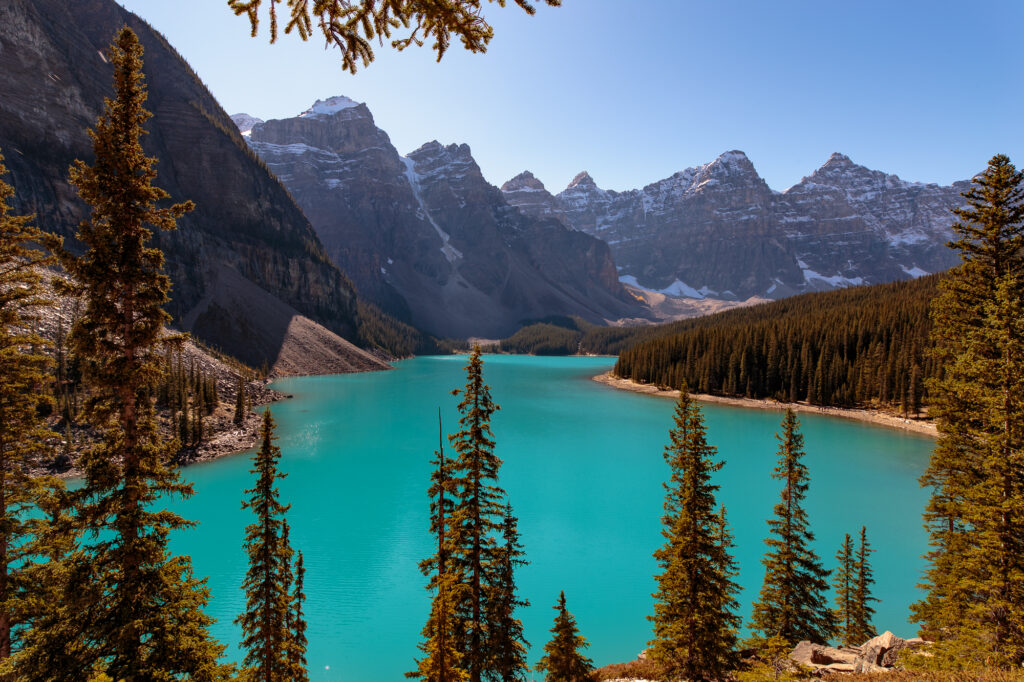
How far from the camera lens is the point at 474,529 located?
12633 mm

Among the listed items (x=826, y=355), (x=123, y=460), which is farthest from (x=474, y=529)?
(x=826, y=355)

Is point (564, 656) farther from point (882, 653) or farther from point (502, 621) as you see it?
point (882, 653)

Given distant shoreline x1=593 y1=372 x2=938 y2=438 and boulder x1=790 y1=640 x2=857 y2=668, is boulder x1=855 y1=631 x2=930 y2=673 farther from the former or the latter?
distant shoreline x1=593 y1=372 x2=938 y2=438

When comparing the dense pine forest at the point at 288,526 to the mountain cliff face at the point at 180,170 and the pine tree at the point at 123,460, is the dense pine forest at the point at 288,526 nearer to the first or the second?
the pine tree at the point at 123,460

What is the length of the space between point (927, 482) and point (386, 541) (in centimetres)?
2627

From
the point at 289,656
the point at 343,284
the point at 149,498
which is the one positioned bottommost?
the point at 289,656

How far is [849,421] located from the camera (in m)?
67.2

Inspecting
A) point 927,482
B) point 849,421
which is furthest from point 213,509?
point 849,421

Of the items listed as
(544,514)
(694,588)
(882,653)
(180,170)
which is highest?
(180,170)

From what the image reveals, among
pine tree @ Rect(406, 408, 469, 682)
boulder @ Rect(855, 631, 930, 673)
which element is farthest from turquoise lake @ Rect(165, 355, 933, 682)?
boulder @ Rect(855, 631, 930, 673)

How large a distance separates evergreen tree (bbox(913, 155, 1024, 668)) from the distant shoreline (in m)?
39.0

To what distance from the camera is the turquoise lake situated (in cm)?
2031

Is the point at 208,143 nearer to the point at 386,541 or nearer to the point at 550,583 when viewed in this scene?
the point at 386,541

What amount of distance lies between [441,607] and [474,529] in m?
4.56
